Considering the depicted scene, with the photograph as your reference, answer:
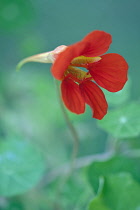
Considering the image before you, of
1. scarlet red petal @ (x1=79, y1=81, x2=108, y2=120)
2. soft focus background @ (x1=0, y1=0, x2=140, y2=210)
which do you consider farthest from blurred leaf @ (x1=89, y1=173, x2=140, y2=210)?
scarlet red petal @ (x1=79, y1=81, x2=108, y2=120)

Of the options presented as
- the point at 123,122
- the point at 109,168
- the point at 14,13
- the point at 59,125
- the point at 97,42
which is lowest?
the point at 59,125

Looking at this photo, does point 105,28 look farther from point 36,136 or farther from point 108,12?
point 36,136

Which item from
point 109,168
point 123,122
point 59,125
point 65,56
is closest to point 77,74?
point 65,56

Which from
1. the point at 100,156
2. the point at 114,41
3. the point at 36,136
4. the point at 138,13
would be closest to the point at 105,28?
the point at 114,41

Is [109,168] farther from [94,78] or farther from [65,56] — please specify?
[65,56]

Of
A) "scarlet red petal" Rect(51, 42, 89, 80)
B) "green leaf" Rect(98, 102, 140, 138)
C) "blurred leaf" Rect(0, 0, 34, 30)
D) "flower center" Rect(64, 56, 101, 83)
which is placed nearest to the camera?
"scarlet red petal" Rect(51, 42, 89, 80)

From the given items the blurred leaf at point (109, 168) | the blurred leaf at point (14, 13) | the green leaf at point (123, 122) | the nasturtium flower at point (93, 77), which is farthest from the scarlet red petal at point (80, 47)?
the blurred leaf at point (14, 13)

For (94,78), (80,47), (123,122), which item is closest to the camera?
(80,47)

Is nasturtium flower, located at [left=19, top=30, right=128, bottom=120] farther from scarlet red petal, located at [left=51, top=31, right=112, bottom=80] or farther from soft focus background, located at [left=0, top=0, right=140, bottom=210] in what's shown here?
soft focus background, located at [left=0, top=0, right=140, bottom=210]
